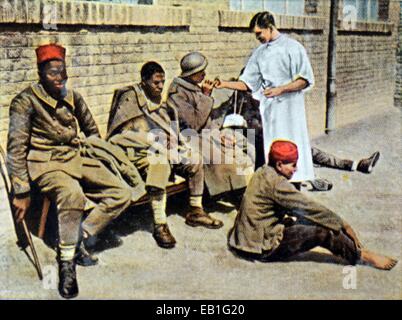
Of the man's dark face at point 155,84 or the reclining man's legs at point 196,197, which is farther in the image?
the reclining man's legs at point 196,197

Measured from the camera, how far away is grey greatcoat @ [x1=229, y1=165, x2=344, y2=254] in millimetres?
4582

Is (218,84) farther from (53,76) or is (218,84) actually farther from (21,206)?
(21,206)

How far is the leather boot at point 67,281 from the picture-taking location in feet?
14.6

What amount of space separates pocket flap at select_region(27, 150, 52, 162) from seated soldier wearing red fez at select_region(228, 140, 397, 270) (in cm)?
152

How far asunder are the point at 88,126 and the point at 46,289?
1310mm

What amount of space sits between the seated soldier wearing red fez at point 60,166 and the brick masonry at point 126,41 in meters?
0.17

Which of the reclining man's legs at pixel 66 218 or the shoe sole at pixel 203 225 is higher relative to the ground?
the reclining man's legs at pixel 66 218

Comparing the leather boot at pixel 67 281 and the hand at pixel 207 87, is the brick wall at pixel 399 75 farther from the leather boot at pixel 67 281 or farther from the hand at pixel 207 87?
the leather boot at pixel 67 281

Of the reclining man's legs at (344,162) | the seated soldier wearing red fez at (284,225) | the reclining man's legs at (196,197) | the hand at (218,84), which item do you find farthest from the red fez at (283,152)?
the reclining man's legs at (344,162)

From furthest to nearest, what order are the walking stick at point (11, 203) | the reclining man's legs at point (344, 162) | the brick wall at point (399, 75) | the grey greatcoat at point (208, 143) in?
the brick wall at point (399, 75), the reclining man's legs at point (344, 162), the grey greatcoat at point (208, 143), the walking stick at point (11, 203)

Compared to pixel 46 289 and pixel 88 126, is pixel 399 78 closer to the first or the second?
pixel 88 126

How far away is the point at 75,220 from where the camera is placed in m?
4.56

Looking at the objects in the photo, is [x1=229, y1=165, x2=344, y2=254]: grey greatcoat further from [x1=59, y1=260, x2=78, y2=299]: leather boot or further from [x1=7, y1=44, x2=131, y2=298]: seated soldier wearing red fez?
[x1=59, y1=260, x2=78, y2=299]: leather boot

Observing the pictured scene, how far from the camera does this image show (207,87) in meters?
5.89
